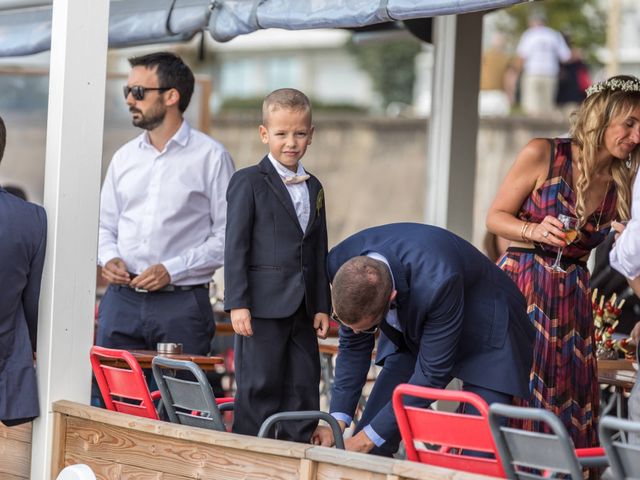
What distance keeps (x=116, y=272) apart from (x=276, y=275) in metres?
1.25

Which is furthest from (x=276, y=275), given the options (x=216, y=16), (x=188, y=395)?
(x=216, y=16)

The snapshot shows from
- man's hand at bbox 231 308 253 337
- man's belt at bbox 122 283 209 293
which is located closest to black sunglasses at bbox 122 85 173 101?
man's belt at bbox 122 283 209 293

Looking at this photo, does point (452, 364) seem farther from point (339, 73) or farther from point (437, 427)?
point (339, 73)

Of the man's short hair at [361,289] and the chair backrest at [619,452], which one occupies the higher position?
the man's short hair at [361,289]

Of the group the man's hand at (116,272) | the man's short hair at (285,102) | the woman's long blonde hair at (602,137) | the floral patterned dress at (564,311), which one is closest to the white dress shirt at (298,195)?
the man's short hair at (285,102)

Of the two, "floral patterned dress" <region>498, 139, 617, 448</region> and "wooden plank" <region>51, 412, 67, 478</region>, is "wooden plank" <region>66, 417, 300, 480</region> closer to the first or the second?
"wooden plank" <region>51, 412, 67, 478</region>

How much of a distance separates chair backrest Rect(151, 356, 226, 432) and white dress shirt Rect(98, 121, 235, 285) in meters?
1.02

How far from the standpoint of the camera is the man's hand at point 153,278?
5.27 m

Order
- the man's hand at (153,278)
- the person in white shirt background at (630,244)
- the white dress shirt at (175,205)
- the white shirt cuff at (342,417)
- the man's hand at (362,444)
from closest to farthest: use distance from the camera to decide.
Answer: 1. the man's hand at (362,444)
2. the person in white shirt background at (630,244)
3. the white shirt cuff at (342,417)
4. the man's hand at (153,278)
5. the white dress shirt at (175,205)

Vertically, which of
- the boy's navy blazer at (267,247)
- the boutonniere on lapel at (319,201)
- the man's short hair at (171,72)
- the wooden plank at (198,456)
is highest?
the man's short hair at (171,72)

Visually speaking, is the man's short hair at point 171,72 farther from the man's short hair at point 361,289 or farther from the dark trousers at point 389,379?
the man's short hair at point 361,289

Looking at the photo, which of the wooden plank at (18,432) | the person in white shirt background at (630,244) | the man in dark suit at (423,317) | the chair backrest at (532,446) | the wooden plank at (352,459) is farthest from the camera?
the wooden plank at (18,432)

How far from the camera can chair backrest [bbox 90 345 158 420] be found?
14.4ft

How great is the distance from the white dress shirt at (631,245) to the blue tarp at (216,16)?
75cm
